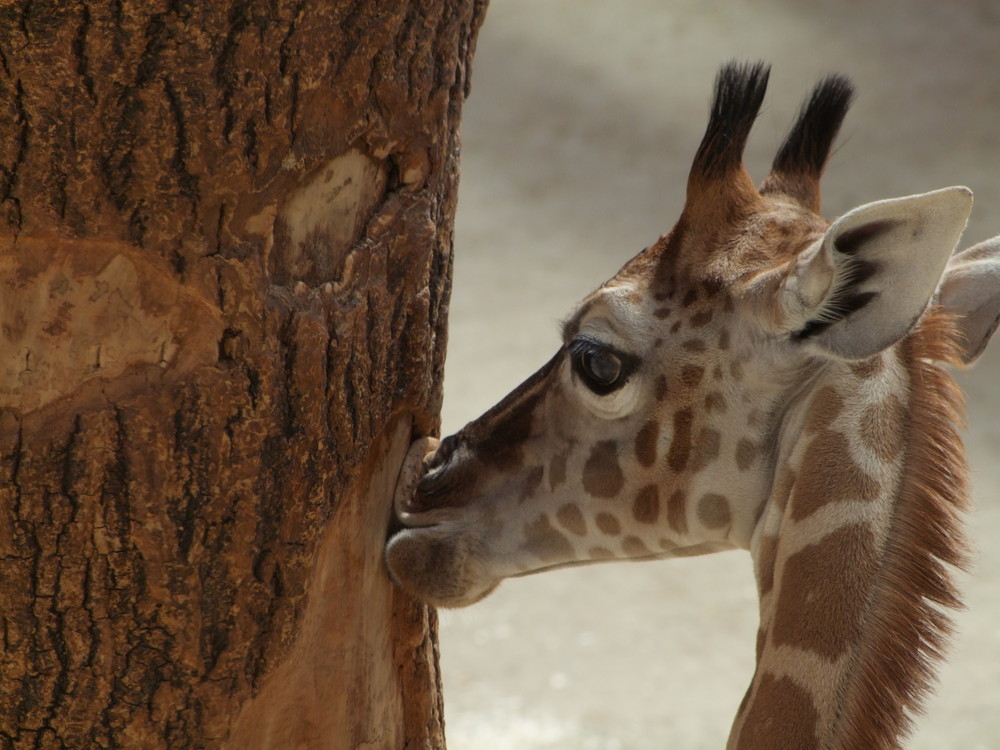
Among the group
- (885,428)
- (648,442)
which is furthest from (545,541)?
(885,428)

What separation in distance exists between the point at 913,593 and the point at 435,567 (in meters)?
0.77

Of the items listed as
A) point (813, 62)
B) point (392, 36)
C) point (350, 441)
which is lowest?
point (350, 441)

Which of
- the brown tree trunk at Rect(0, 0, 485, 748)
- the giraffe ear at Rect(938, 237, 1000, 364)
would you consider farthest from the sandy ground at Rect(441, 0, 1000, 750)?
the brown tree trunk at Rect(0, 0, 485, 748)

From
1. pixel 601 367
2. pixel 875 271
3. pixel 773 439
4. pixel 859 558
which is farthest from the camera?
pixel 601 367

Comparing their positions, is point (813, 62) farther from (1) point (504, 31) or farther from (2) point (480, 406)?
(2) point (480, 406)

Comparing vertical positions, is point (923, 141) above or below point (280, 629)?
above

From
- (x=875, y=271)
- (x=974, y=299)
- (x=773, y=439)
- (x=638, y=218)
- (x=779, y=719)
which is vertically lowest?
(x=779, y=719)

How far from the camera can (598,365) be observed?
6.64 feet

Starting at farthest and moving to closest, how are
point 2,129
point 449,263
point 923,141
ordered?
point 923,141
point 449,263
point 2,129

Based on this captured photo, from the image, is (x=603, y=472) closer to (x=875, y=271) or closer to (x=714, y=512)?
(x=714, y=512)

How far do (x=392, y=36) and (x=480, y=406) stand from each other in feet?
12.4

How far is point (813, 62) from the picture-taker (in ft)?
25.6

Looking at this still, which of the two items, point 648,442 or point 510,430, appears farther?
point 510,430

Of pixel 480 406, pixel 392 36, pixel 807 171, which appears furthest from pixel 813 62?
pixel 392 36
